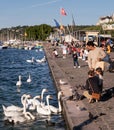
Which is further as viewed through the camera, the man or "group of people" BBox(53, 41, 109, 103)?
the man

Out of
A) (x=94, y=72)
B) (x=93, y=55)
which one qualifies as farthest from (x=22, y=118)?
(x=93, y=55)

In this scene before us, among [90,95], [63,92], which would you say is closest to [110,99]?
[90,95]

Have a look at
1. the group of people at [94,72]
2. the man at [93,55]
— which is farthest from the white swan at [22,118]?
the man at [93,55]

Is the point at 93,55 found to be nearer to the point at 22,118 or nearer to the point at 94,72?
the point at 94,72

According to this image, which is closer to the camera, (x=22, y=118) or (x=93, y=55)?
(x=93, y=55)

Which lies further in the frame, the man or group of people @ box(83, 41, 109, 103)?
the man

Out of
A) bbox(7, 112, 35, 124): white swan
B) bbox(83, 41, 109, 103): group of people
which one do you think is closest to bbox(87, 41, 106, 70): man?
bbox(83, 41, 109, 103): group of people

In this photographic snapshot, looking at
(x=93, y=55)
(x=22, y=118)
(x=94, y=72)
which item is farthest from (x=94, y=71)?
(x=22, y=118)

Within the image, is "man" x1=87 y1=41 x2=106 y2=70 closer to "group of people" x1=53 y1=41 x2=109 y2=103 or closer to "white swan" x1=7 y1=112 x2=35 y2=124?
"group of people" x1=53 y1=41 x2=109 y2=103

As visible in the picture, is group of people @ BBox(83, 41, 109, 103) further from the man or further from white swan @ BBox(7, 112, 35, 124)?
white swan @ BBox(7, 112, 35, 124)

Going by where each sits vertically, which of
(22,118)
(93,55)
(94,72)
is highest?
(93,55)

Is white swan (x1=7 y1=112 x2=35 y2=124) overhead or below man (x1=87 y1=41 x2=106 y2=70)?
below

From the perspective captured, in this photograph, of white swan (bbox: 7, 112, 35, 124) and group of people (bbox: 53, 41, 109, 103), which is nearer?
group of people (bbox: 53, 41, 109, 103)

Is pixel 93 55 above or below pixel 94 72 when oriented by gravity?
above
